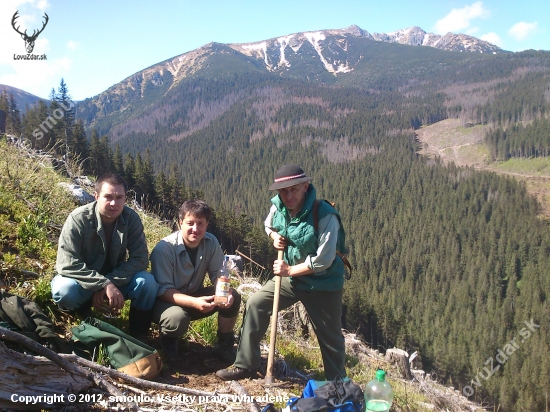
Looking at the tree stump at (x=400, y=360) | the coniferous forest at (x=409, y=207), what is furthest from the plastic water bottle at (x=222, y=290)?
the coniferous forest at (x=409, y=207)

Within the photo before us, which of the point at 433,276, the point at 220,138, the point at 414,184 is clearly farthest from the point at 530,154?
the point at 220,138

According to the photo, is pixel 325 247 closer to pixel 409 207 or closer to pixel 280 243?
pixel 280 243

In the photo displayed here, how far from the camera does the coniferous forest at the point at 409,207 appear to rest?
151 feet

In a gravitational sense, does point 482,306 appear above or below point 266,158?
below

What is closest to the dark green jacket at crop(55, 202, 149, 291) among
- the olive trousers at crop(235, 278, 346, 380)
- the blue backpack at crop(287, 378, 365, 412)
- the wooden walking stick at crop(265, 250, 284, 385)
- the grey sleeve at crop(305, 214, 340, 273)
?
the olive trousers at crop(235, 278, 346, 380)

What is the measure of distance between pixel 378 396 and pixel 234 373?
52.8 inches

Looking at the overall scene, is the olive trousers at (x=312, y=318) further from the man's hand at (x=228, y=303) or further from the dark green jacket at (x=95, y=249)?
the dark green jacket at (x=95, y=249)

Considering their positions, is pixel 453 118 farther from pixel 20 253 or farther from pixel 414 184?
pixel 20 253

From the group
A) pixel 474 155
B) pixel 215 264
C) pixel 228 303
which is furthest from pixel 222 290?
pixel 474 155

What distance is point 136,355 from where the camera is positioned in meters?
3.36

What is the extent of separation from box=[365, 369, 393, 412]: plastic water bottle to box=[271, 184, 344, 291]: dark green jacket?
3.09 feet

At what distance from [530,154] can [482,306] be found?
3461 inches

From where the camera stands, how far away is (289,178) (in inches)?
145

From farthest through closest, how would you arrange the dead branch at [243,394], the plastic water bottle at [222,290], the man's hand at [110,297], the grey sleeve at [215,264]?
the grey sleeve at [215,264]
the plastic water bottle at [222,290]
the man's hand at [110,297]
the dead branch at [243,394]
